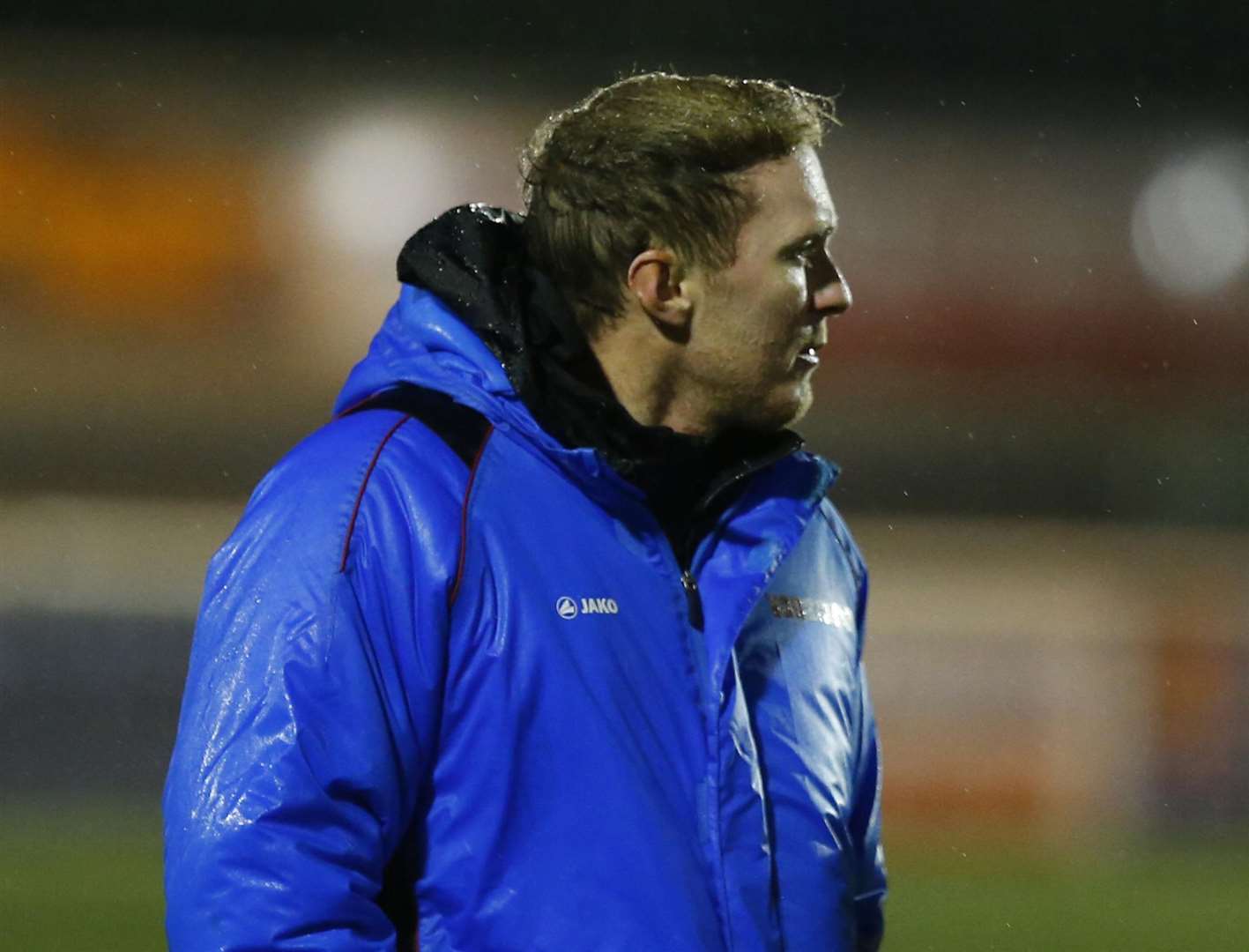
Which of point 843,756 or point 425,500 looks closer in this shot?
point 425,500

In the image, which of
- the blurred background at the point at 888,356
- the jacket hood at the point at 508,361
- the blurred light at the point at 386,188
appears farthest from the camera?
the blurred light at the point at 386,188

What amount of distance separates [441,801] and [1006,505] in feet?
24.5

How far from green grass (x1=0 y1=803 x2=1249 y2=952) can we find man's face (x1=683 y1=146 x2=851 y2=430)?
182 inches

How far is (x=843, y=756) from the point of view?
1.31 metres

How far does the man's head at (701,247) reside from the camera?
51.8 inches

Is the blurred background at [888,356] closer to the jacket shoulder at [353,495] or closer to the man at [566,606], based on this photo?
the man at [566,606]

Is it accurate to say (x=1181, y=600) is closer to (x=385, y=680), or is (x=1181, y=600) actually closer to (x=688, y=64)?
(x=688, y=64)

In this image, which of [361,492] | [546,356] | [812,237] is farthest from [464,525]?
[812,237]

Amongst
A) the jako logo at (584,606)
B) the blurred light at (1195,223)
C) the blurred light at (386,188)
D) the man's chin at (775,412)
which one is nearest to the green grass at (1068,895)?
the blurred light at (1195,223)

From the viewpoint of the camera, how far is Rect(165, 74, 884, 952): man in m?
1.08

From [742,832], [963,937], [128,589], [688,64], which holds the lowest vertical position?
[963,937]

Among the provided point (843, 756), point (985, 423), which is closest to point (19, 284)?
point (985, 423)

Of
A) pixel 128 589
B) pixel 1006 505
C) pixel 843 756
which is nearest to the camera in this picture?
pixel 843 756

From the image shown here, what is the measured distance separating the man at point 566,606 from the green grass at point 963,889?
4615mm
